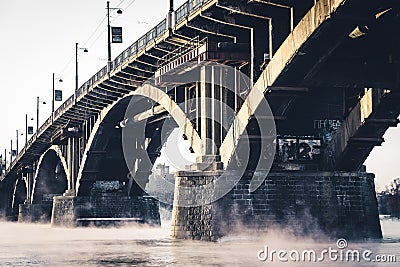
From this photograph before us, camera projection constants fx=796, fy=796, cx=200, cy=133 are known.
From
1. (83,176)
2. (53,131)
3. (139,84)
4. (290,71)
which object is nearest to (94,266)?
(290,71)

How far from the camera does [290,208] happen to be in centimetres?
4016

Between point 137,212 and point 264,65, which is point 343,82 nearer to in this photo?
point 264,65

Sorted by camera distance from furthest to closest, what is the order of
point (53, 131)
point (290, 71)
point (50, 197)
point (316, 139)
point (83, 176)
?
point (50, 197) → point (53, 131) → point (83, 176) → point (316, 139) → point (290, 71)

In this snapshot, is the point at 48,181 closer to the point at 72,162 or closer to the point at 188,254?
the point at 72,162

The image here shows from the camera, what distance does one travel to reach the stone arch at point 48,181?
348 ft

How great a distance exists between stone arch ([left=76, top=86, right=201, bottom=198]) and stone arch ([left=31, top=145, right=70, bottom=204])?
2637 cm

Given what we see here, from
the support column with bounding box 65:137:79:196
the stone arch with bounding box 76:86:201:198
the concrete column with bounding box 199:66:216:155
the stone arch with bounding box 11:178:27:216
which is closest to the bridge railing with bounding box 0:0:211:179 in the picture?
the stone arch with bounding box 76:86:201:198

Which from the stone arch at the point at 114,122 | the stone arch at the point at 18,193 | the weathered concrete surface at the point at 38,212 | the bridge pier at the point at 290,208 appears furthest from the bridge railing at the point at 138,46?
the stone arch at the point at 18,193

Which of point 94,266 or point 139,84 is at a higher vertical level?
point 139,84

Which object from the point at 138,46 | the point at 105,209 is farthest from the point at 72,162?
the point at 138,46

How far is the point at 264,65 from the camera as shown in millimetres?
37750

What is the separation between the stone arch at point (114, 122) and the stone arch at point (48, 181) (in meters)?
26.4

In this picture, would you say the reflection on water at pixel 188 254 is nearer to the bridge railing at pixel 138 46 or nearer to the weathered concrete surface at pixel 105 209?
the bridge railing at pixel 138 46

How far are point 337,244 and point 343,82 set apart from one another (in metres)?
8.47
